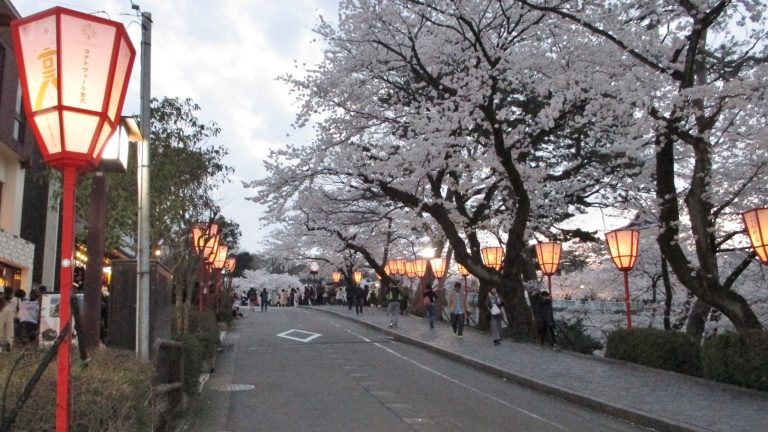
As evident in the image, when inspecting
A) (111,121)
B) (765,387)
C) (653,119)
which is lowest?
(765,387)

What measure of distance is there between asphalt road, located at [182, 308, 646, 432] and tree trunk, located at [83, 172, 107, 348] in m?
2.00

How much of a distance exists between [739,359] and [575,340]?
868 cm

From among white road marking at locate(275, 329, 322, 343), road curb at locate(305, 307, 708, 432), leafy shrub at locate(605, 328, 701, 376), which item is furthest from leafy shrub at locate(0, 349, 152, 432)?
white road marking at locate(275, 329, 322, 343)

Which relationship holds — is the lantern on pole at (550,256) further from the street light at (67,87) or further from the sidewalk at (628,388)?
the street light at (67,87)

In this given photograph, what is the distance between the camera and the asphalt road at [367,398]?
8578 mm

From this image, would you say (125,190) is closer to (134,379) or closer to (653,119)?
(134,379)

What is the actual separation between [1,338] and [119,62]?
8.50 meters

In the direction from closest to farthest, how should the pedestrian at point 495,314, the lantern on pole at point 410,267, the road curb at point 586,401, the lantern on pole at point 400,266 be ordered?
the road curb at point 586,401 → the pedestrian at point 495,314 → the lantern on pole at point 410,267 → the lantern on pole at point 400,266

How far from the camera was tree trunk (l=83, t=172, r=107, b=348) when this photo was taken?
7.42 metres

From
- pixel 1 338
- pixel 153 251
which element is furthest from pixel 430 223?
pixel 1 338

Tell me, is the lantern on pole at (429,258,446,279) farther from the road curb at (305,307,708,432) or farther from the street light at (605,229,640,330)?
the street light at (605,229,640,330)

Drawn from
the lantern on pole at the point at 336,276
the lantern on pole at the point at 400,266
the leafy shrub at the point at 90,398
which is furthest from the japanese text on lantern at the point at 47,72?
the lantern on pole at the point at 336,276

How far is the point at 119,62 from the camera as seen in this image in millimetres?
4422

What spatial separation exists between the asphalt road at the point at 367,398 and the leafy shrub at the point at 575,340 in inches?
189
